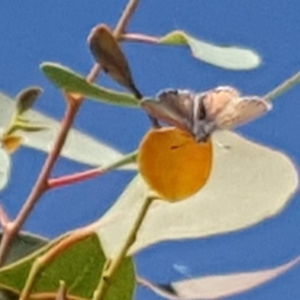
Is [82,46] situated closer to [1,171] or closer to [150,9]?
[150,9]

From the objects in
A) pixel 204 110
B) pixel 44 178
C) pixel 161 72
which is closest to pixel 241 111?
pixel 204 110

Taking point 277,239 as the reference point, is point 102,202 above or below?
above

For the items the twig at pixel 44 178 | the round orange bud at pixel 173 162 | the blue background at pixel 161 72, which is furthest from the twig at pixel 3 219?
the blue background at pixel 161 72

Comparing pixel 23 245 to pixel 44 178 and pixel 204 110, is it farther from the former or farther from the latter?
pixel 204 110

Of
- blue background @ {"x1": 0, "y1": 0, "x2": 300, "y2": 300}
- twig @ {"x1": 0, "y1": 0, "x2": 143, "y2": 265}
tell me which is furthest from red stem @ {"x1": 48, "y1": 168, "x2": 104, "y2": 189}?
blue background @ {"x1": 0, "y1": 0, "x2": 300, "y2": 300}

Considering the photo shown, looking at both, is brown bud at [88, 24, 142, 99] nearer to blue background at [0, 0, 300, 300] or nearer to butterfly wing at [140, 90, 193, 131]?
butterfly wing at [140, 90, 193, 131]

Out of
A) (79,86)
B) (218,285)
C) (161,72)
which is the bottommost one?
(161,72)

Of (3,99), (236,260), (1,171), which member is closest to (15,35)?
(236,260)
